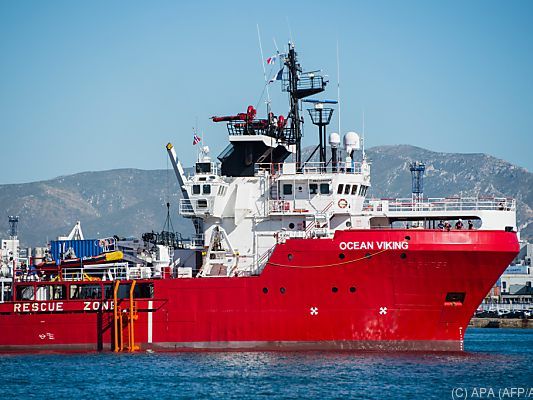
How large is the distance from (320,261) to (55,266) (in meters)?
11.8

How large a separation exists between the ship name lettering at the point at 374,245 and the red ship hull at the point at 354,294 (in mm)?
36

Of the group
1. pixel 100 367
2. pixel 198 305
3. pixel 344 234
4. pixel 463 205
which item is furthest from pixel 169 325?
pixel 463 205

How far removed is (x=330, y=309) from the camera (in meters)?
40.4

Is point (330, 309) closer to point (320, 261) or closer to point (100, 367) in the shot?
point (320, 261)

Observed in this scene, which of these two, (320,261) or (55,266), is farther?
(55,266)

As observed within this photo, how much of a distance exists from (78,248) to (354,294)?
13.2m

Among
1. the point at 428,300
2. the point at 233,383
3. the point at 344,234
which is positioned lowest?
the point at 233,383

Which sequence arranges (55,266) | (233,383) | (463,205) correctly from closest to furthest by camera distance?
(233,383) < (463,205) < (55,266)

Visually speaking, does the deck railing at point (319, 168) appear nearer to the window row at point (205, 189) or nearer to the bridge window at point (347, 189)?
the bridge window at point (347, 189)

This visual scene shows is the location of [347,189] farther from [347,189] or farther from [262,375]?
[262,375]

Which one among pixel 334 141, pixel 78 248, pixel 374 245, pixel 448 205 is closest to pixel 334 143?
pixel 334 141

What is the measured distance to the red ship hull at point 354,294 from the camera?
130ft

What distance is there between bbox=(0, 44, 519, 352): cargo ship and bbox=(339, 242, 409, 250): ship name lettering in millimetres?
52

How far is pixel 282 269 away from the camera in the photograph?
133ft
